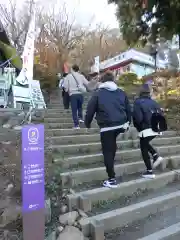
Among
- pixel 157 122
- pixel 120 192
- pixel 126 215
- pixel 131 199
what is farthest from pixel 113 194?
pixel 157 122

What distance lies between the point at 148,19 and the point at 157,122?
3768 mm

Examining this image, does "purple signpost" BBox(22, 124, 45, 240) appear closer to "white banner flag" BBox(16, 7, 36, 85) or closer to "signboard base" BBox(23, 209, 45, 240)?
"signboard base" BBox(23, 209, 45, 240)

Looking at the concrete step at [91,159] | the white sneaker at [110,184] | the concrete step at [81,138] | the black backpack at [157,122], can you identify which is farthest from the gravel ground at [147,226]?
the concrete step at [81,138]

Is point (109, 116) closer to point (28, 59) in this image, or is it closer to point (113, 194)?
point (113, 194)

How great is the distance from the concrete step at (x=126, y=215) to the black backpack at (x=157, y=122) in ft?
3.37

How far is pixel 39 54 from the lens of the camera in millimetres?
22703

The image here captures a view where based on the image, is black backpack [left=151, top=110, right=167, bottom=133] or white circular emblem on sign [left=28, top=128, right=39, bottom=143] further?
black backpack [left=151, top=110, right=167, bottom=133]

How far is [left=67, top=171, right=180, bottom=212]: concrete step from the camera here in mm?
3777

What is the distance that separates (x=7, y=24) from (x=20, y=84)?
18.4 m

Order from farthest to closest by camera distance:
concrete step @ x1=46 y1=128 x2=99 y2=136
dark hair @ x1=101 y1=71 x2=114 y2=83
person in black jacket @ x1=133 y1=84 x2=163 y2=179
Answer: concrete step @ x1=46 y1=128 x2=99 y2=136 → person in black jacket @ x1=133 y1=84 x2=163 y2=179 → dark hair @ x1=101 y1=71 x2=114 y2=83

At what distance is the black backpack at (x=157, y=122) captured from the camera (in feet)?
15.5

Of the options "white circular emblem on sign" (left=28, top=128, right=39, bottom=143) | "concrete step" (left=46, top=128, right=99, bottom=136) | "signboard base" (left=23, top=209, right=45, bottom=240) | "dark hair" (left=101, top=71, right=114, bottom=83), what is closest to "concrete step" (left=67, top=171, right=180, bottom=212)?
"signboard base" (left=23, top=209, right=45, bottom=240)

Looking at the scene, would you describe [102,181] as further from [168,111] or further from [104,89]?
[168,111]

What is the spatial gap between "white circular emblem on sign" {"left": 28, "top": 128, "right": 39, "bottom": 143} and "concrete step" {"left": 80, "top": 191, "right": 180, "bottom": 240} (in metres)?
1.22
